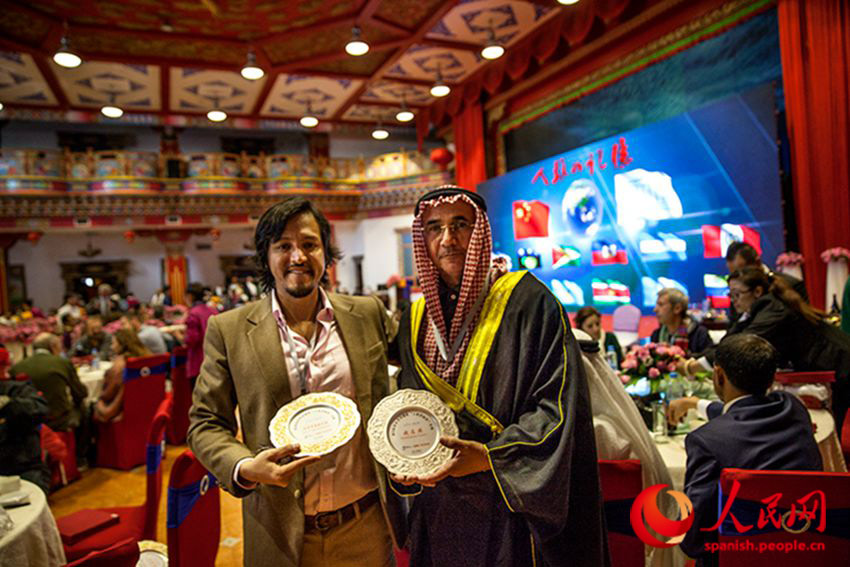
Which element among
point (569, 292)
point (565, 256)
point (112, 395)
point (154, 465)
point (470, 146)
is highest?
point (470, 146)

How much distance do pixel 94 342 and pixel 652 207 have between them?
24.8 ft

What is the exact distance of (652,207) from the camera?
651 cm

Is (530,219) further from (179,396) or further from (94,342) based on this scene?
(94,342)

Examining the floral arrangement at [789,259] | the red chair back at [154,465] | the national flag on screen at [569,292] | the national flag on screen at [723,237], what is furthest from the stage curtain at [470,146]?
the red chair back at [154,465]

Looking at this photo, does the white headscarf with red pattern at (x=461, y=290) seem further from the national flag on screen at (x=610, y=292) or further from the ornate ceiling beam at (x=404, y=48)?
the ornate ceiling beam at (x=404, y=48)

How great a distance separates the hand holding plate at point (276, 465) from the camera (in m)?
1.26

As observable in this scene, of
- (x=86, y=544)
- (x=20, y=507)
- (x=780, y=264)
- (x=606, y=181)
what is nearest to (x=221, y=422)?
(x=20, y=507)

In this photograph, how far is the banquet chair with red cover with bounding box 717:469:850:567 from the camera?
4.76 ft

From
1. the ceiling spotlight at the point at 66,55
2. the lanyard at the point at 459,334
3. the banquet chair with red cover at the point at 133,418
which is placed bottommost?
the banquet chair with red cover at the point at 133,418

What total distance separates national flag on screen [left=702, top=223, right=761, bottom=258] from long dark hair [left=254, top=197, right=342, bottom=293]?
504cm

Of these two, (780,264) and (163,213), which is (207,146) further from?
(780,264)

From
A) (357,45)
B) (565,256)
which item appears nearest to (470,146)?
(565,256)

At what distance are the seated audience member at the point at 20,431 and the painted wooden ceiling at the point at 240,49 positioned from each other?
5.39 m

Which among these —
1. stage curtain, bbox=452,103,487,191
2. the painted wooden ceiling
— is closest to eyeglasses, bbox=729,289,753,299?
the painted wooden ceiling
